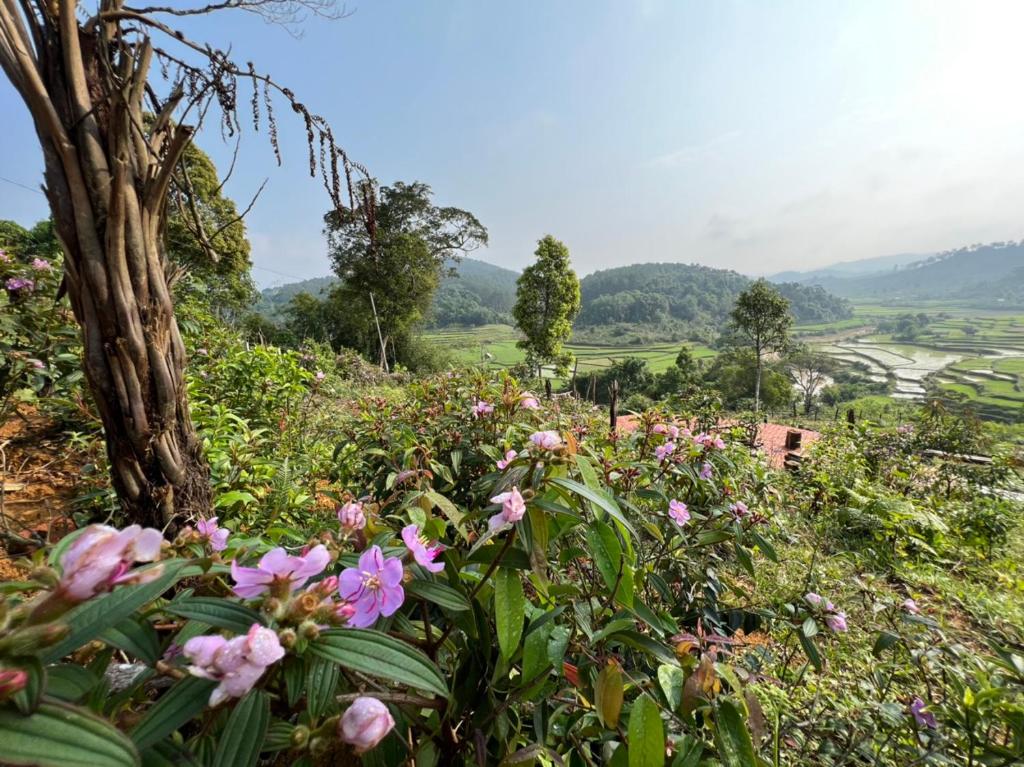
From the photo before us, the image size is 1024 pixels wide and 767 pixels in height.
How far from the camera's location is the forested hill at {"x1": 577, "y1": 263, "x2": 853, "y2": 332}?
74562 mm

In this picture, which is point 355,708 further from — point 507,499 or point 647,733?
point 647,733

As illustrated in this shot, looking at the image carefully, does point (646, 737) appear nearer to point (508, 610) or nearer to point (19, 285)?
point (508, 610)

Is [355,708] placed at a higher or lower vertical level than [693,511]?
higher

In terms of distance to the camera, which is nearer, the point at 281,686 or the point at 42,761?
the point at 42,761

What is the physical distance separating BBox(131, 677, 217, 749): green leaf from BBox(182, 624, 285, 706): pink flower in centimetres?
2

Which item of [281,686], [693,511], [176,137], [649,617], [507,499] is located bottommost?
[693,511]

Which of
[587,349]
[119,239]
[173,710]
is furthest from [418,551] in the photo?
[587,349]

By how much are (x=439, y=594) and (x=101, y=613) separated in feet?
1.16

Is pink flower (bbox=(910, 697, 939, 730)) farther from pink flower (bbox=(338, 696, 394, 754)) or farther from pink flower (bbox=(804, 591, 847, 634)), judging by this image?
pink flower (bbox=(338, 696, 394, 754))

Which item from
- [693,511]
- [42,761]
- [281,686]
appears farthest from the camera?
[693,511]

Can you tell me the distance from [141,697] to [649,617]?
2.57 ft

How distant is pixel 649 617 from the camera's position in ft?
2.73

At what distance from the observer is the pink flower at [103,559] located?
1.20 feet

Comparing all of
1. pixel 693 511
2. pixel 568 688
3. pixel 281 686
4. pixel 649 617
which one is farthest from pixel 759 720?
pixel 693 511
